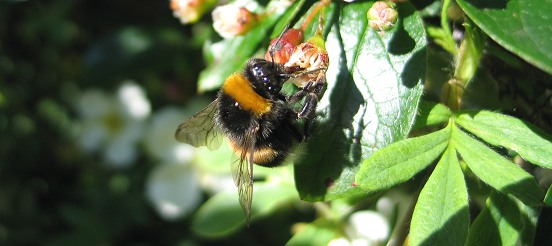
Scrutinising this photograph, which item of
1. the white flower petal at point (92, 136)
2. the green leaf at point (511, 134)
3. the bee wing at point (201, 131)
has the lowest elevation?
the white flower petal at point (92, 136)

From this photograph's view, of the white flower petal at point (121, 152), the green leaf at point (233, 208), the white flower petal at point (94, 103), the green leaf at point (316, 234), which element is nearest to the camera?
the green leaf at point (316, 234)

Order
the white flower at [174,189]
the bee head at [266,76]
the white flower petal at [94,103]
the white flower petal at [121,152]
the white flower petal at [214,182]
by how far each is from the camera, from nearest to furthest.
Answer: the bee head at [266,76], the white flower petal at [214,182], the white flower at [174,189], the white flower petal at [121,152], the white flower petal at [94,103]

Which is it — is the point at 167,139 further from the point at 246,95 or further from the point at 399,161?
the point at 399,161

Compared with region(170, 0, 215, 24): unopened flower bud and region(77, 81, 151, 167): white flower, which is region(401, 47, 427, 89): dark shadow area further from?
region(77, 81, 151, 167): white flower

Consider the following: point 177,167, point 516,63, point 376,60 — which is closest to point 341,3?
point 376,60

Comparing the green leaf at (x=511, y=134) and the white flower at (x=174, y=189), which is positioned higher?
the green leaf at (x=511, y=134)

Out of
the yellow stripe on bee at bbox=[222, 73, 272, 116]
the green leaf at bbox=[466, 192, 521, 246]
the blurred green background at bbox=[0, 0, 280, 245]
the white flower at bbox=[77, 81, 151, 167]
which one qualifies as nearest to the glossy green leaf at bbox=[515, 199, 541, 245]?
the green leaf at bbox=[466, 192, 521, 246]

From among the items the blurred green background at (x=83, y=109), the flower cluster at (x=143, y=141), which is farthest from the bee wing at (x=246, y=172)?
the flower cluster at (x=143, y=141)

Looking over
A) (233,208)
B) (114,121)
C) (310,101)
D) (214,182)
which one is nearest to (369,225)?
(233,208)

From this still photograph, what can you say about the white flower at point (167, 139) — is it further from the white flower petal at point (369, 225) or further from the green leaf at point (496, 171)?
the green leaf at point (496, 171)
